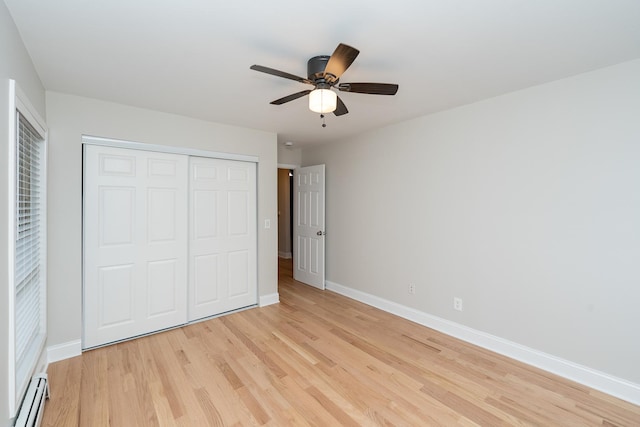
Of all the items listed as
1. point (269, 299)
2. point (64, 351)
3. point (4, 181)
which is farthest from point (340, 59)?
point (64, 351)

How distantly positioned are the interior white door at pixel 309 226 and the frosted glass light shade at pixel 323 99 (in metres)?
2.55

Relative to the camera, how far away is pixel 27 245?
2.11 meters

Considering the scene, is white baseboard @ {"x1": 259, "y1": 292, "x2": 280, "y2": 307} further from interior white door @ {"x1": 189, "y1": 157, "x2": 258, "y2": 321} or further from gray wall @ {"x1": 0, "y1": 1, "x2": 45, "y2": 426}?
gray wall @ {"x1": 0, "y1": 1, "x2": 45, "y2": 426}

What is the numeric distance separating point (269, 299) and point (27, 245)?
256cm

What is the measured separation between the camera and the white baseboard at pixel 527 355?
209cm

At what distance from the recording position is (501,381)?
227cm

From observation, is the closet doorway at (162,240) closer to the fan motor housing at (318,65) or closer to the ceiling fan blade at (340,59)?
the fan motor housing at (318,65)

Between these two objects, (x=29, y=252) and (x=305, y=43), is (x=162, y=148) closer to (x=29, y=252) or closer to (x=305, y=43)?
(x=29, y=252)

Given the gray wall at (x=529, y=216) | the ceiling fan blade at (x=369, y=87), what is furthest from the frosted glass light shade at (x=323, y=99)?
the gray wall at (x=529, y=216)

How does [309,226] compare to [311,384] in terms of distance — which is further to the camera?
[309,226]

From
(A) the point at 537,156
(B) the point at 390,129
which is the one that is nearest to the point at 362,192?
(B) the point at 390,129

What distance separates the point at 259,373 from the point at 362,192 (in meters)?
2.66

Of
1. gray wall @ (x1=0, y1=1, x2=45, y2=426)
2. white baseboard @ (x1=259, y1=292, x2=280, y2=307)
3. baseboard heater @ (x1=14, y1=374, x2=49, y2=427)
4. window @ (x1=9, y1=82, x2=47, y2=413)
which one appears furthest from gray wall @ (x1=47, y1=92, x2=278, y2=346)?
white baseboard @ (x1=259, y1=292, x2=280, y2=307)

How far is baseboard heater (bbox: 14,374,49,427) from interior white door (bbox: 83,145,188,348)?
2.73 ft
